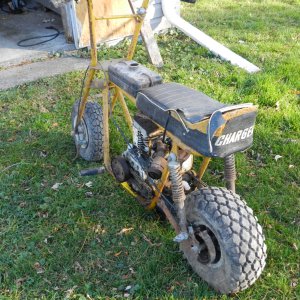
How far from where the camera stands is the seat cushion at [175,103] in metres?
2.61

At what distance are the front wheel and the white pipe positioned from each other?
354cm

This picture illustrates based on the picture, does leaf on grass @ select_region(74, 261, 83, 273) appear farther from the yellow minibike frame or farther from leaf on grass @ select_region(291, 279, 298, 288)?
leaf on grass @ select_region(291, 279, 298, 288)

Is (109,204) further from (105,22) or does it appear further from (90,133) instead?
(105,22)

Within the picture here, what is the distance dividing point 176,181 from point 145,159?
1.99 feet

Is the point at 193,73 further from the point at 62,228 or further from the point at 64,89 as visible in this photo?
the point at 62,228

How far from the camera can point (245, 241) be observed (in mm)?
2504

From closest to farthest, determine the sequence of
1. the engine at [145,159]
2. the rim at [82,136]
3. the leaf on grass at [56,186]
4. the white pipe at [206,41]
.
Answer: the engine at [145,159]
the leaf on grass at [56,186]
the rim at [82,136]
the white pipe at [206,41]

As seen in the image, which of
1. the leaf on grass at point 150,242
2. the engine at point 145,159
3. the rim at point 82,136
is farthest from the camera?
the rim at point 82,136

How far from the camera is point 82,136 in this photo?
4094 mm

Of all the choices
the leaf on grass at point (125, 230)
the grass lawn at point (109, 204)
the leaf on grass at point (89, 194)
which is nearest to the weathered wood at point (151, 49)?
the grass lawn at point (109, 204)

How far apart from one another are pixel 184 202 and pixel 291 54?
4.23 m

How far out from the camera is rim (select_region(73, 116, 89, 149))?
4039 mm

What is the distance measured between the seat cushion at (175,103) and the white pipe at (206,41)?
3.14 m

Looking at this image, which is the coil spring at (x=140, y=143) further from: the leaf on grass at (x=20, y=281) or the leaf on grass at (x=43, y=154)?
the leaf on grass at (x=43, y=154)
